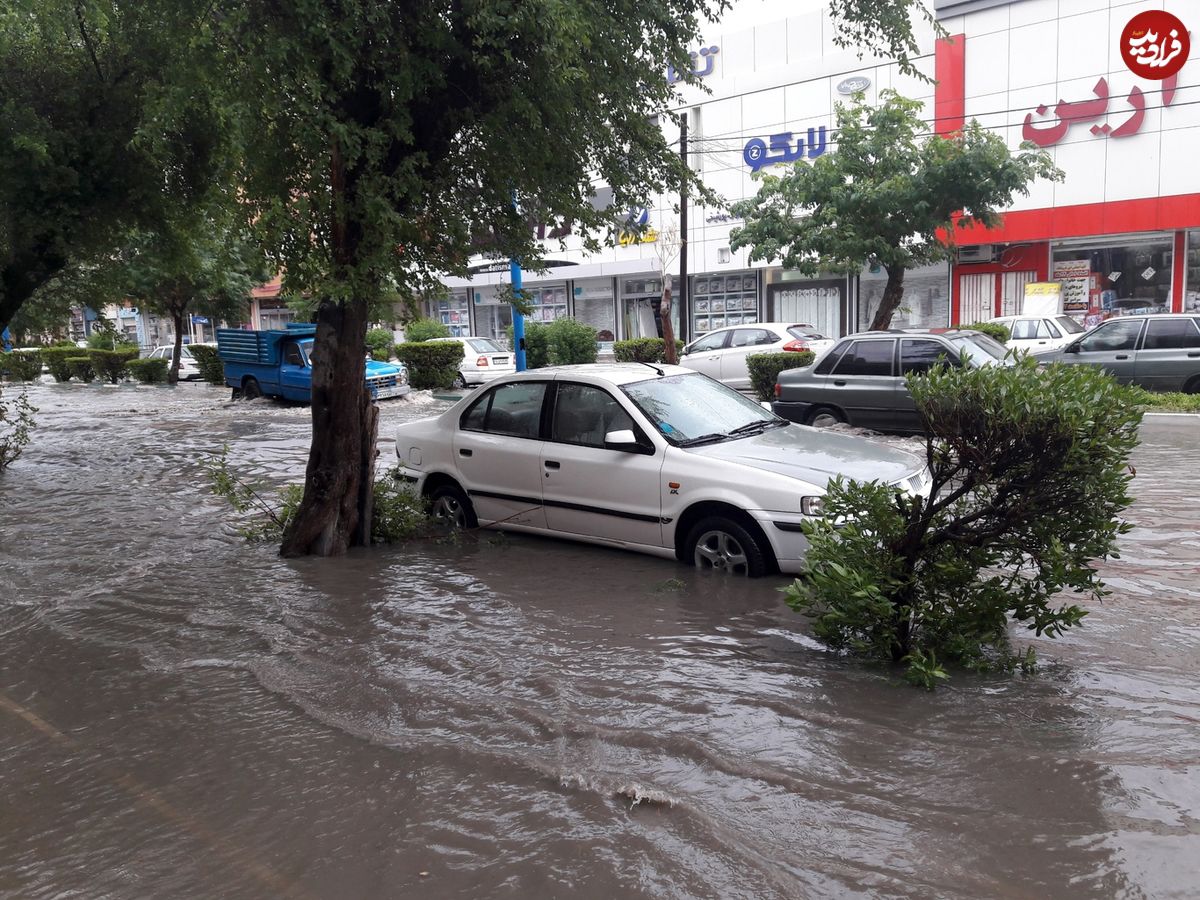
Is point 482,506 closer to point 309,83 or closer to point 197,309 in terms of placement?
point 309,83

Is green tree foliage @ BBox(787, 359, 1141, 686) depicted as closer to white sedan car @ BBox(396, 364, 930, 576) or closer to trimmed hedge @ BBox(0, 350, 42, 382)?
white sedan car @ BBox(396, 364, 930, 576)

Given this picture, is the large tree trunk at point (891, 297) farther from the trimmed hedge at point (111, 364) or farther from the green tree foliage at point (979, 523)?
the trimmed hedge at point (111, 364)

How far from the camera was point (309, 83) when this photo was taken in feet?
21.1

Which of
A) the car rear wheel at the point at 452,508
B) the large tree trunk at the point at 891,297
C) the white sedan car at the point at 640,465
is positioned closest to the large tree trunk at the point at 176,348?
the large tree trunk at the point at 891,297

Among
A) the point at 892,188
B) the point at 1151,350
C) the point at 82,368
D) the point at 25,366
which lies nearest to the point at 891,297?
the point at 892,188

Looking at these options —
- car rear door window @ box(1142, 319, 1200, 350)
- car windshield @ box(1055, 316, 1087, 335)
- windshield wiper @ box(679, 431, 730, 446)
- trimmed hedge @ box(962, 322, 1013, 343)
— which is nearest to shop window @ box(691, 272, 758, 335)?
car windshield @ box(1055, 316, 1087, 335)

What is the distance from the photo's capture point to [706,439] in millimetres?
7066

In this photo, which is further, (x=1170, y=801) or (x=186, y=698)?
(x=186, y=698)

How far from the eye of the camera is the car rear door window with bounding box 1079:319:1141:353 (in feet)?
50.5

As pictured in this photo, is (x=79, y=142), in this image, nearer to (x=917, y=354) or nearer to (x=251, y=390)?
(x=917, y=354)

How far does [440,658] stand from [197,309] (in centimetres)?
3180

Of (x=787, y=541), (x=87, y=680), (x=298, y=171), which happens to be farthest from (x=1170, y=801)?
(x=298, y=171)

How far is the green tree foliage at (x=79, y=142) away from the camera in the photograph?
392 inches

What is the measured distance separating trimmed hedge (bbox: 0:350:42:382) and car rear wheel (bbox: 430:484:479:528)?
114 feet
